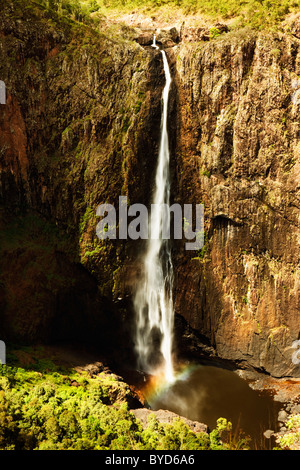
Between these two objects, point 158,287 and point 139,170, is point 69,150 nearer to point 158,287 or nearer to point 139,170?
point 139,170

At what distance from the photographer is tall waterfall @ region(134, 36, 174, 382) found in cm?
2192

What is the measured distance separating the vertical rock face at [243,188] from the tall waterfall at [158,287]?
36.9 inches

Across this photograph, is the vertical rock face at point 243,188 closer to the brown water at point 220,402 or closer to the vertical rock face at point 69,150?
the brown water at point 220,402

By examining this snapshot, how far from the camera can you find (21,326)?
18.8 meters

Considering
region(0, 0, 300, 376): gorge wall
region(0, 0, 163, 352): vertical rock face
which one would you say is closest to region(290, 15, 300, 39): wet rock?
region(0, 0, 300, 376): gorge wall

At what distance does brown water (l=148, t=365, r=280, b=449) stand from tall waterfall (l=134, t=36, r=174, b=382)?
2.37 m

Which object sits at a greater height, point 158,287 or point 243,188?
point 243,188

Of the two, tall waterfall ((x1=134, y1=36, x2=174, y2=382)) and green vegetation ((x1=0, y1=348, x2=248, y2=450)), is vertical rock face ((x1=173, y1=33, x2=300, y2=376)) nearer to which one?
tall waterfall ((x1=134, y1=36, x2=174, y2=382))

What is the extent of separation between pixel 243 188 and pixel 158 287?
8243mm

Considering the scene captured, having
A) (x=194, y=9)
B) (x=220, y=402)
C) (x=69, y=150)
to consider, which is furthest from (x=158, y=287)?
(x=194, y=9)

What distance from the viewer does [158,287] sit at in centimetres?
2227

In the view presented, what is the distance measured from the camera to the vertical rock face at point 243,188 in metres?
19.9

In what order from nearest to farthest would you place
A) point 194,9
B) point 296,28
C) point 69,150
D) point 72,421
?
point 72,421 < point 296,28 < point 69,150 < point 194,9

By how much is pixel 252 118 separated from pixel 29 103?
43.7ft
